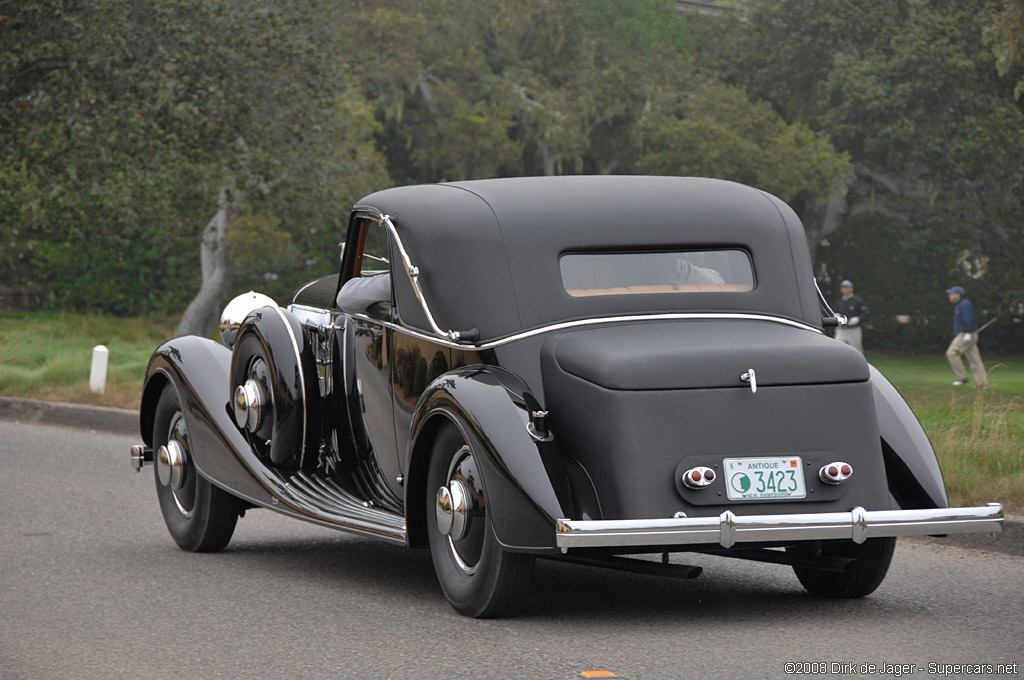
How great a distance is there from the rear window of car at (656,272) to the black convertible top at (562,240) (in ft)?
0.13

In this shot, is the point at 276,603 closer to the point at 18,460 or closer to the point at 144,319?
the point at 18,460

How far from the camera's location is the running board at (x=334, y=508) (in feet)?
21.0

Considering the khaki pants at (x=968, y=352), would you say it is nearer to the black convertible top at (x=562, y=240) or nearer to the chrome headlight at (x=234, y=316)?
the chrome headlight at (x=234, y=316)

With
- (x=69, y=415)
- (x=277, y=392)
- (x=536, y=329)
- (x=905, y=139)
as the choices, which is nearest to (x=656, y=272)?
(x=536, y=329)

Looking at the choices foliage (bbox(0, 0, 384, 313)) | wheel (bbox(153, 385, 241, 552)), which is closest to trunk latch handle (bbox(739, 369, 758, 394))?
wheel (bbox(153, 385, 241, 552))

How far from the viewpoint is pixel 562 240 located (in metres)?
6.40

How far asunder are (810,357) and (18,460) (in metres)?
8.03

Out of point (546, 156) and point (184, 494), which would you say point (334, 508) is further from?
point (546, 156)

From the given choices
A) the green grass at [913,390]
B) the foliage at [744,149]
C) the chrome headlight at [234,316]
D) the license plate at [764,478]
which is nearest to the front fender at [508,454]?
the license plate at [764,478]

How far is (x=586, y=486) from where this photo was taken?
18.3 feet

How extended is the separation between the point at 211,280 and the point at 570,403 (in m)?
28.4

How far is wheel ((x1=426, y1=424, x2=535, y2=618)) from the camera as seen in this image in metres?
5.72

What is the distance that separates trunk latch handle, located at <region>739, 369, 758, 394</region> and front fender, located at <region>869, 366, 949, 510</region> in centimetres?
72

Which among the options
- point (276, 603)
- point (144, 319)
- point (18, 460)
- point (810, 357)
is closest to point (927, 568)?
point (810, 357)
